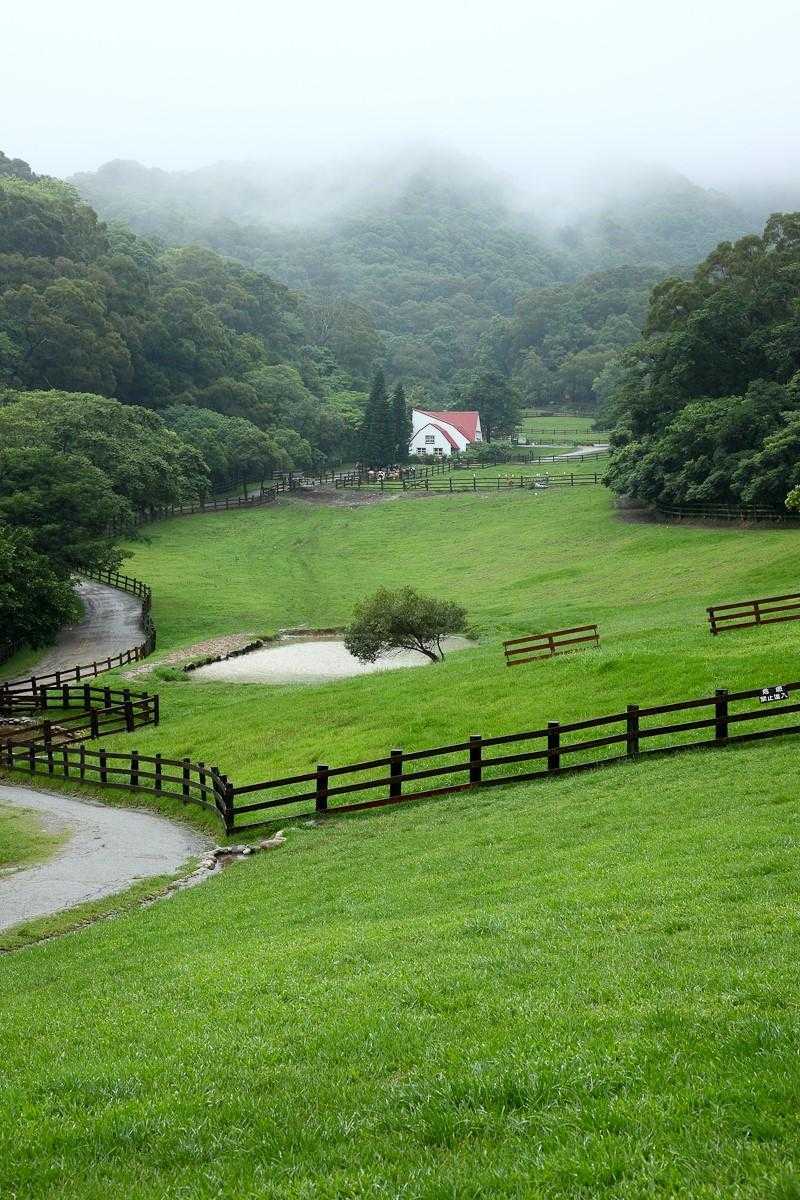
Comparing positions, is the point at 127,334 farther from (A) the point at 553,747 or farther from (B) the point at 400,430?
(A) the point at 553,747

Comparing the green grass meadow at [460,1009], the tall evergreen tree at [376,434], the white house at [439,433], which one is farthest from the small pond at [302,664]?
the white house at [439,433]

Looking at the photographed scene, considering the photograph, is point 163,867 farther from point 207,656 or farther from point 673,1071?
point 207,656

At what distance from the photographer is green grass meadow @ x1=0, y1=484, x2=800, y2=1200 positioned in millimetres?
5801

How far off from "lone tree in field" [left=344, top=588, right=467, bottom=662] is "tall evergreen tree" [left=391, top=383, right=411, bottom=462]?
81.5 m

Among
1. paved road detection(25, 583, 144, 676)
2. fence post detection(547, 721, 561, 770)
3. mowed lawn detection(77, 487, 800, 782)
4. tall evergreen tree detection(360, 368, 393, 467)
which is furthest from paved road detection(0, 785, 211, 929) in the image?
tall evergreen tree detection(360, 368, 393, 467)

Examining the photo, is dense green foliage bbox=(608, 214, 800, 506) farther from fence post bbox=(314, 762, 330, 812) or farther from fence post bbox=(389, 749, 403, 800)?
fence post bbox=(314, 762, 330, 812)

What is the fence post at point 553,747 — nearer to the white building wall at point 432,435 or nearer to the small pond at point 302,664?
the small pond at point 302,664

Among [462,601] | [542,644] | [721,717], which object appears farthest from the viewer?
[462,601]

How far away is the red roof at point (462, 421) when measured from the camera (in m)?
135

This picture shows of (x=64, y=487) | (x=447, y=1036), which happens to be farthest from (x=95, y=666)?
(x=447, y=1036)

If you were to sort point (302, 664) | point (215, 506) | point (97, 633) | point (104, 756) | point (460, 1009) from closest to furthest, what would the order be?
point (460, 1009)
point (104, 756)
point (302, 664)
point (97, 633)
point (215, 506)

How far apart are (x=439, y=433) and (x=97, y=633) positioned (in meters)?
84.3

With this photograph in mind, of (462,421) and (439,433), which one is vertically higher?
(462,421)

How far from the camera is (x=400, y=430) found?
120250 mm
